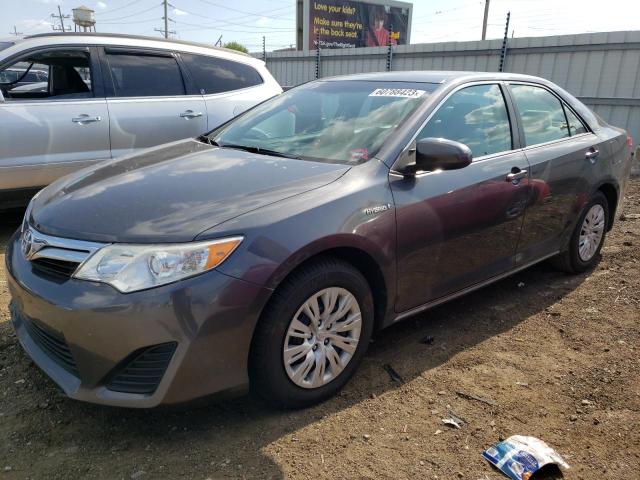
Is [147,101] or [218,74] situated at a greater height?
[218,74]

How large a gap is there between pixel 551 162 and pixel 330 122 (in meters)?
Answer: 1.65

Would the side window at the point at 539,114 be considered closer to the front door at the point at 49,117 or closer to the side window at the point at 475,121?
the side window at the point at 475,121

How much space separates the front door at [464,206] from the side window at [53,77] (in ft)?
12.0

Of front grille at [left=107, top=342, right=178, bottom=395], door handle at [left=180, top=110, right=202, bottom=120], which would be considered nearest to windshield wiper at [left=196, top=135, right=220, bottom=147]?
front grille at [left=107, top=342, right=178, bottom=395]

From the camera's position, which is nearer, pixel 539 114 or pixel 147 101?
pixel 539 114

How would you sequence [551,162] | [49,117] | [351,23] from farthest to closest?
[351,23], [49,117], [551,162]

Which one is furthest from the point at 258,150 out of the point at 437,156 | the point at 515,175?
the point at 515,175

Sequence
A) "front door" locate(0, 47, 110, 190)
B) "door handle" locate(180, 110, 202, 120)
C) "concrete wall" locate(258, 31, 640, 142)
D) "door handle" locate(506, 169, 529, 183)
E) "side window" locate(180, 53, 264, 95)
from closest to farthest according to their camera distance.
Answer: "door handle" locate(506, 169, 529, 183), "front door" locate(0, 47, 110, 190), "door handle" locate(180, 110, 202, 120), "side window" locate(180, 53, 264, 95), "concrete wall" locate(258, 31, 640, 142)

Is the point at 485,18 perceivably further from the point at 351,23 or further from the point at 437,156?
the point at 437,156

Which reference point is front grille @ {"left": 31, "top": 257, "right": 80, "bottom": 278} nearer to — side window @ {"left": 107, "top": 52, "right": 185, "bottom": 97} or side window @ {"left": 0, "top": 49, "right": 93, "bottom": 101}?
side window @ {"left": 0, "top": 49, "right": 93, "bottom": 101}

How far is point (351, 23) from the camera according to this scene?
41.1 m

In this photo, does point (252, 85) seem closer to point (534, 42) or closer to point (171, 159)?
point (171, 159)

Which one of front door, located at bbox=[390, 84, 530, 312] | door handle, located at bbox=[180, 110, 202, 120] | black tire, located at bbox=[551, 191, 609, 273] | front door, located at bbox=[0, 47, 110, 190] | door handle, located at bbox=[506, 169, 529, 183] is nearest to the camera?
front door, located at bbox=[390, 84, 530, 312]

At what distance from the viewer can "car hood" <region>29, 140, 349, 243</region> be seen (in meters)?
2.24
